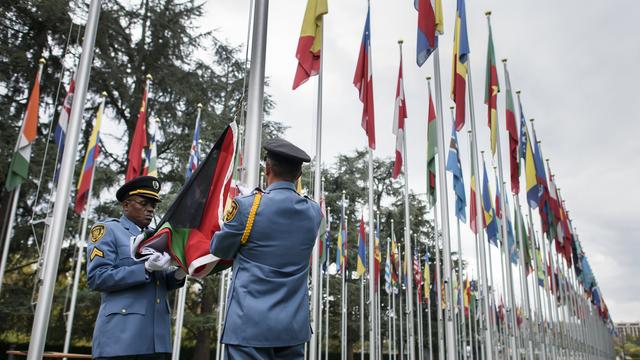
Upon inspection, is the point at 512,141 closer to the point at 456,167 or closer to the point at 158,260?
the point at 456,167

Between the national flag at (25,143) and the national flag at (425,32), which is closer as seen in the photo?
the national flag at (425,32)

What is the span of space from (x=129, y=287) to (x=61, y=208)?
2219mm

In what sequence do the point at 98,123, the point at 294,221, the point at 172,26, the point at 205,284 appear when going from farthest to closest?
the point at 172,26 < the point at 205,284 < the point at 98,123 < the point at 294,221

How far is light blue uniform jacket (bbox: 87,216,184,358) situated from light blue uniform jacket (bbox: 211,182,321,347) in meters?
1.02

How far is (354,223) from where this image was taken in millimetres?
27156

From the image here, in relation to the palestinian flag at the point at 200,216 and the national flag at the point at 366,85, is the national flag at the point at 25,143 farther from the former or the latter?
the palestinian flag at the point at 200,216

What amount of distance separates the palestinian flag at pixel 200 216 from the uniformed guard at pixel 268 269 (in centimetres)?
31

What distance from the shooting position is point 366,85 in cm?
879

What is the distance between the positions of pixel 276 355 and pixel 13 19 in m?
16.8

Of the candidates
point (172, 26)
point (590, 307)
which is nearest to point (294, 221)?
point (172, 26)

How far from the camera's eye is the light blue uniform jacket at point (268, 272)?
2.21 meters

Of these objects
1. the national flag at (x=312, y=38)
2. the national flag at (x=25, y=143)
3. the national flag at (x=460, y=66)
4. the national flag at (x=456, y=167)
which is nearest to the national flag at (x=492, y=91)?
the national flag at (x=456, y=167)

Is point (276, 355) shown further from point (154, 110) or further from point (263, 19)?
point (154, 110)

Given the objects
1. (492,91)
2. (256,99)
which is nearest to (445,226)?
(492,91)
